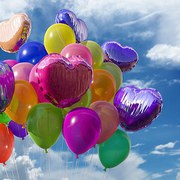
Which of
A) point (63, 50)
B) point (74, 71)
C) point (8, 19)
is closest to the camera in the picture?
point (74, 71)

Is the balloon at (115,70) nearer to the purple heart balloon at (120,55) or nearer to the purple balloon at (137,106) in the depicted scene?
the purple heart balloon at (120,55)

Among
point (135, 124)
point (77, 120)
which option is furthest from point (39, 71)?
point (135, 124)

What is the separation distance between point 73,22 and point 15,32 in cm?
113

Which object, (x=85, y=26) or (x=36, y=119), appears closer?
(x=36, y=119)

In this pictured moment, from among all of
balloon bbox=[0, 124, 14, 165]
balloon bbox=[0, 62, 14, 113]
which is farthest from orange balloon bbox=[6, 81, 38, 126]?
balloon bbox=[0, 124, 14, 165]

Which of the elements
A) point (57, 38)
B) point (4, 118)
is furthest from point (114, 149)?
point (57, 38)

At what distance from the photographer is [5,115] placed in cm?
737

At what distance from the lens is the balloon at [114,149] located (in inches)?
292

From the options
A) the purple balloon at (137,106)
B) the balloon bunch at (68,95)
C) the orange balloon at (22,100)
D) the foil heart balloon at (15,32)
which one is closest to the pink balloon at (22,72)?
the balloon bunch at (68,95)

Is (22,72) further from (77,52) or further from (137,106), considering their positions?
(137,106)

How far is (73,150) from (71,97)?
85cm

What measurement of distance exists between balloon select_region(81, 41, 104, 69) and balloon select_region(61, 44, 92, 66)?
0.45m

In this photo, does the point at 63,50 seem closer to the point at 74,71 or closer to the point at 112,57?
the point at 74,71

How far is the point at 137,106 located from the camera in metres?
7.09
